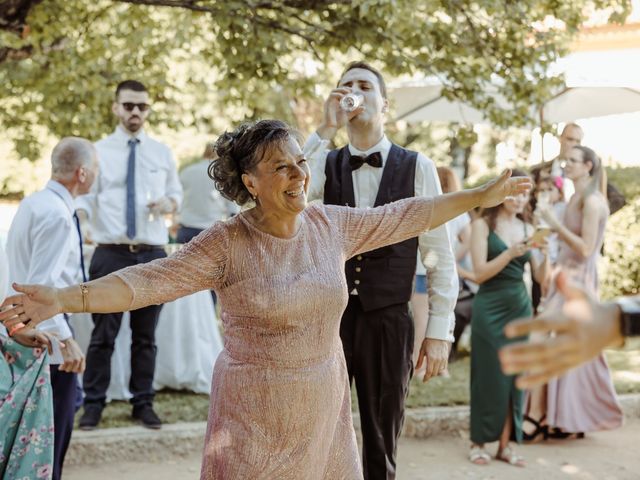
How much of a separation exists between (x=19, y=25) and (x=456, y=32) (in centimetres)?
351

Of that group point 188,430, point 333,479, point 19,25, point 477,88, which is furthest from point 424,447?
point 19,25

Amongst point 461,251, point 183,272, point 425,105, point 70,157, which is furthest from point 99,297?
point 425,105

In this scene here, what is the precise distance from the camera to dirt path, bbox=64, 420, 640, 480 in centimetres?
670

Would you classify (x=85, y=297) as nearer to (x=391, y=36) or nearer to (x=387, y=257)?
(x=387, y=257)

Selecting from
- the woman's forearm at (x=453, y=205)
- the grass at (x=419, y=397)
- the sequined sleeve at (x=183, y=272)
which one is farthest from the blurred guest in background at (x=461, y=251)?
the sequined sleeve at (x=183, y=272)

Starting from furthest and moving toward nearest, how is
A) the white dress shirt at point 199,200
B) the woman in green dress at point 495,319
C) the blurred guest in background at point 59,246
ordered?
the white dress shirt at point 199,200 → the woman in green dress at point 495,319 → the blurred guest in background at point 59,246

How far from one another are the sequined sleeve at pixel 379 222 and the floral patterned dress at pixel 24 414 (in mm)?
1616

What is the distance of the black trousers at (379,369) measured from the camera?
4652mm

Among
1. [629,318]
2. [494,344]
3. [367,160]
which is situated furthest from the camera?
[494,344]

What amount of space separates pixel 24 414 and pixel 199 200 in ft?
22.1

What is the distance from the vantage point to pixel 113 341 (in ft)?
23.6

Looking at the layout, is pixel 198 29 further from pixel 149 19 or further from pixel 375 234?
pixel 375 234

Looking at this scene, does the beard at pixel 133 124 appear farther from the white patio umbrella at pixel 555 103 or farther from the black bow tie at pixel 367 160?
the white patio umbrella at pixel 555 103

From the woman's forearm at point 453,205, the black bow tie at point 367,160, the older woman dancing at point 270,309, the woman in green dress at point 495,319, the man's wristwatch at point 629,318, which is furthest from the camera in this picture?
the woman in green dress at point 495,319
